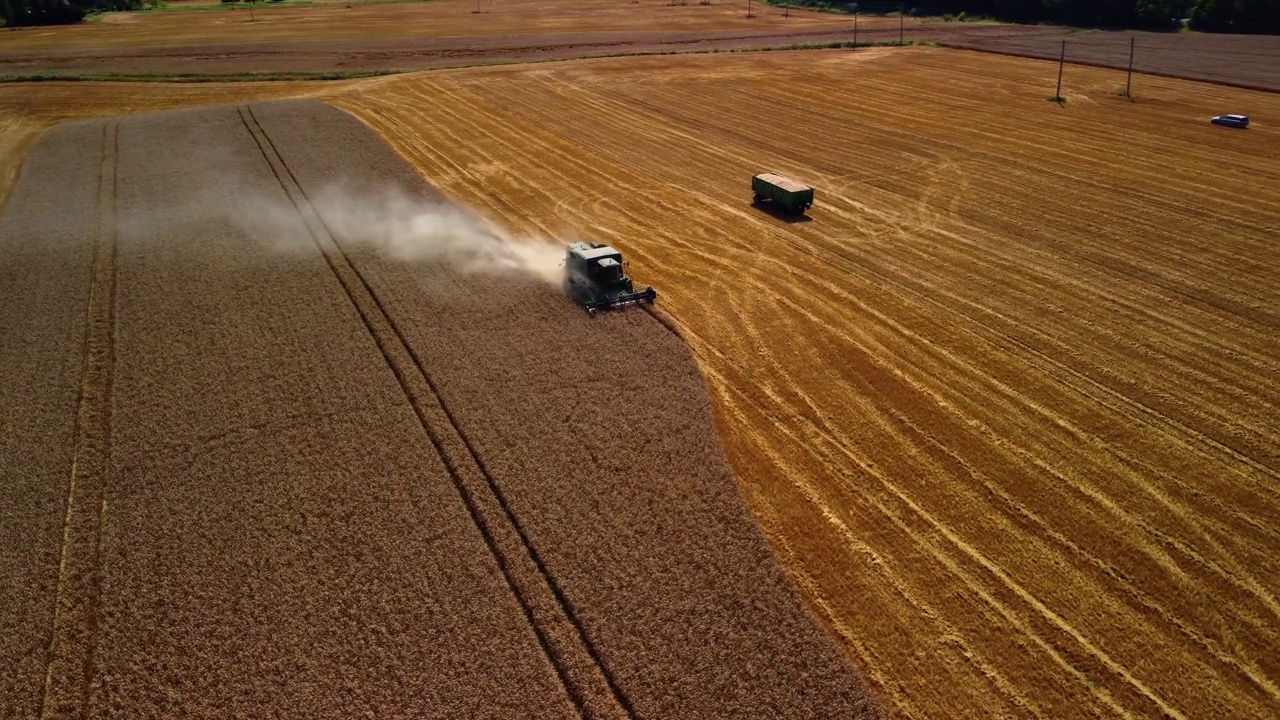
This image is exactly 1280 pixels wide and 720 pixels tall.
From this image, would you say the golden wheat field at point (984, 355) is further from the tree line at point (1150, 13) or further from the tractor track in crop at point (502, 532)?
the tree line at point (1150, 13)

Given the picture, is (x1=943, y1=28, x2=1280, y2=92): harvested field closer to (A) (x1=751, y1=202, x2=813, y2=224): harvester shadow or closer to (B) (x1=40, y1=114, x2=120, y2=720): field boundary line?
(A) (x1=751, y1=202, x2=813, y2=224): harvester shadow

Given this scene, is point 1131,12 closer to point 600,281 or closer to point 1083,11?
point 1083,11

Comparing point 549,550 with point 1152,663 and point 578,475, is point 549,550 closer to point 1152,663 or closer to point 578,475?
point 578,475

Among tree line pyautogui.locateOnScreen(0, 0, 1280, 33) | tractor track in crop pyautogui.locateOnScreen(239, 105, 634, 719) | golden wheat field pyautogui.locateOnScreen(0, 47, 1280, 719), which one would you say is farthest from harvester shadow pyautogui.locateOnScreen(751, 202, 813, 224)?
tree line pyautogui.locateOnScreen(0, 0, 1280, 33)

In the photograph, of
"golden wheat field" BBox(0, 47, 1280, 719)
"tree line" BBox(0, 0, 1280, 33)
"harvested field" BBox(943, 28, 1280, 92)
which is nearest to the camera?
"golden wheat field" BBox(0, 47, 1280, 719)

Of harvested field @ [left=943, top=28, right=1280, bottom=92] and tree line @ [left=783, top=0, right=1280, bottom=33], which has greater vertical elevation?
tree line @ [left=783, top=0, right=1280, bottom=33]

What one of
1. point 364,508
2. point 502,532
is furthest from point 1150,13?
point 364,508
